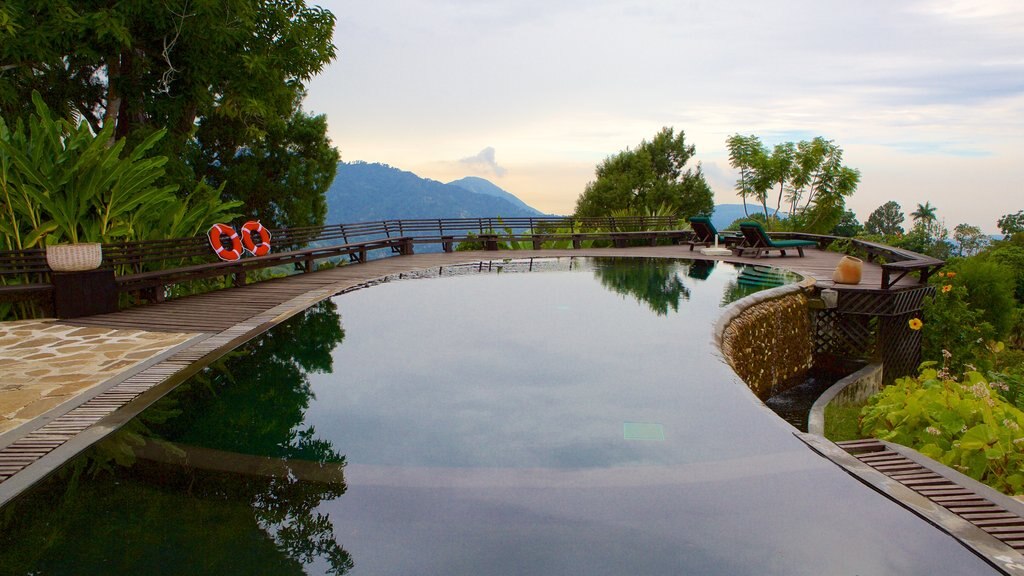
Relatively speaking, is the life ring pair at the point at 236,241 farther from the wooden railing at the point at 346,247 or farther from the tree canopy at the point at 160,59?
the tree canopy at the point at 160,59

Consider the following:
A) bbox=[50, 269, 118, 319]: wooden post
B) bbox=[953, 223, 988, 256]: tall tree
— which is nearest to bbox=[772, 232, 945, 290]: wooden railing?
bbox=[50, 269, 118, 319]: wooden post

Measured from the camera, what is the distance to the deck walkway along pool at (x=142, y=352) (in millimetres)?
3971

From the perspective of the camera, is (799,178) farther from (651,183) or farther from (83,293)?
(83,293)

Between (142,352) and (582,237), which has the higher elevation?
(582,237)

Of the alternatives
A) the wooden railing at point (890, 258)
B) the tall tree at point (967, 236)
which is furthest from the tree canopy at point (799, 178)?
the tall tree at point (967, 236)

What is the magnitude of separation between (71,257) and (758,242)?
13111 millimetres

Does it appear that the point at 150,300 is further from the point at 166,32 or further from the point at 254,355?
the point at 166,32

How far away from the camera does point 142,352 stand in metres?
6.08

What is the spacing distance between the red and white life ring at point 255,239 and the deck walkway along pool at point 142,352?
1.95 feet

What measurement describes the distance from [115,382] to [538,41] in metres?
12.6

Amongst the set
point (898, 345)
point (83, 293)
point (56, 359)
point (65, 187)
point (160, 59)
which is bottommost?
point (898, 345)

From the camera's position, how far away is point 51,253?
755 centimetres

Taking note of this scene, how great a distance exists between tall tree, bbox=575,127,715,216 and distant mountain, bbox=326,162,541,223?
4234 inches

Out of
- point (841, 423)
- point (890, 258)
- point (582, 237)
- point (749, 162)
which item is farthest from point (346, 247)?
point (749, 162)
